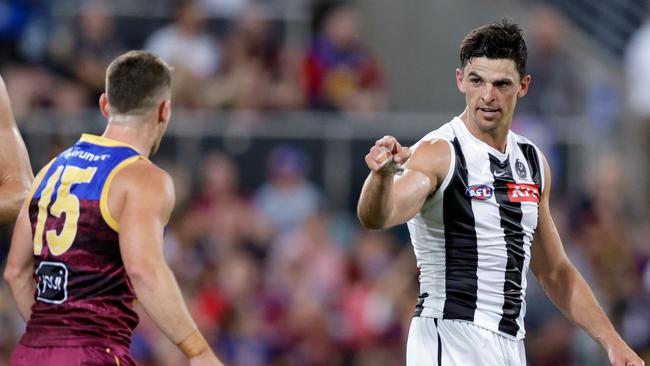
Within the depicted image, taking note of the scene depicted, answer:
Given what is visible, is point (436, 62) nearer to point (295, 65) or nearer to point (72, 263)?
point (295, 65)

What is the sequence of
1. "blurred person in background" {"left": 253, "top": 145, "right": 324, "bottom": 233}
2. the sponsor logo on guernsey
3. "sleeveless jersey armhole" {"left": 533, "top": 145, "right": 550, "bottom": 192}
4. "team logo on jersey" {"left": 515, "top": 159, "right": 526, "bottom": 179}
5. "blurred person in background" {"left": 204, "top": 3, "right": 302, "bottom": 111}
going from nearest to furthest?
1. the sponsor logo on guernsey
2. "team logo on jersey" {"left": 515, "top": 159, "right": 526, "bottom": 179}
3. "sleeveless jersey armhole" {"left": 533, "top": 145, "right": 550, "bottom": 192}
4. "blurred person in background" {"left": 253, "top": 145, "right": 324, "bottom": 233}
5. "blurred person in background" {"left": 204, "top": 3, "right": 302, "bottom": 111}

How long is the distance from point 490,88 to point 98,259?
1.97m

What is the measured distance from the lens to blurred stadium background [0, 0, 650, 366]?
1174 cm

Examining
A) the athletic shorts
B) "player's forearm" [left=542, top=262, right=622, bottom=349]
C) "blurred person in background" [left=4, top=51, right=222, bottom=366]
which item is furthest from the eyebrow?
the athletic shorts

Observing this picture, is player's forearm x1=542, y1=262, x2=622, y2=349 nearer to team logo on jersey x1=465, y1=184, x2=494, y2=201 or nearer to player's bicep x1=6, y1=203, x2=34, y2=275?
team logo on jersey x1=465, y1=184, x2=494, y2=201

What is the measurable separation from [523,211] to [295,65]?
292 inches

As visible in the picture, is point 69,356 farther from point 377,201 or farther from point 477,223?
point 477,223

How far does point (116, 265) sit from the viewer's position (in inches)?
230

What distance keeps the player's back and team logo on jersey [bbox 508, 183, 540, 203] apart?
5.89 ft

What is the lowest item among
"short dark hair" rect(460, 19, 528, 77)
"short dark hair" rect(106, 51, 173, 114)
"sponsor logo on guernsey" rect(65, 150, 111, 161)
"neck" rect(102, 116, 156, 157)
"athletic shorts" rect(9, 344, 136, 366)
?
"athletic shorts" rect(9, 344, 136, 366)

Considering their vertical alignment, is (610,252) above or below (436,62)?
below

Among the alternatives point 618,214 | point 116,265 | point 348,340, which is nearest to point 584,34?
point 618,214

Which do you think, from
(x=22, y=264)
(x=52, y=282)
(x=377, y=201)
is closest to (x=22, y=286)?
(x=22, y=264)

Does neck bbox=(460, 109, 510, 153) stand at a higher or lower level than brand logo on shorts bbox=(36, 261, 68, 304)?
higher
